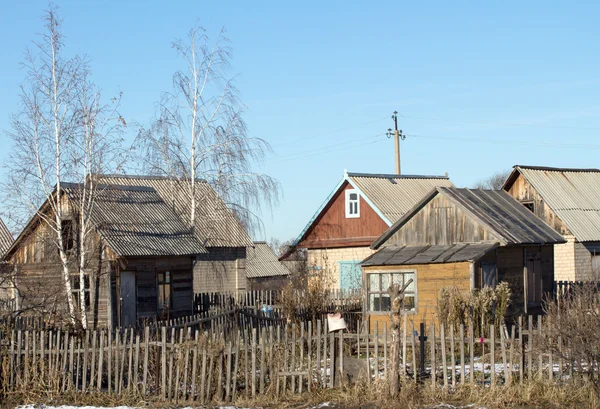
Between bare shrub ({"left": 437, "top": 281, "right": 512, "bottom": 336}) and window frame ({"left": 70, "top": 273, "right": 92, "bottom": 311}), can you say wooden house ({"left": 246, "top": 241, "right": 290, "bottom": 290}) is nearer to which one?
window frame ({"left": 70, "top": 273, "right": 92, "bottom": 311})

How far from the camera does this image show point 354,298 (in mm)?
28703

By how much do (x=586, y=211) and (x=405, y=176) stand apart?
29.4 ft

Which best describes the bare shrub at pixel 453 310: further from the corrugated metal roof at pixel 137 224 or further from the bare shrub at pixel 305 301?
the corrugated metal roof at pixel 137 224

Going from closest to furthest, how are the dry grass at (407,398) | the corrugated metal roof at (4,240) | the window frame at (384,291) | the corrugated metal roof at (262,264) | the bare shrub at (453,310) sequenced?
the dry grass at (407,398), the bare shrub at (453,310), the window frame at (384,291), the corrugated metal roof at (4,240), the corrugated metal roof at (262,264)

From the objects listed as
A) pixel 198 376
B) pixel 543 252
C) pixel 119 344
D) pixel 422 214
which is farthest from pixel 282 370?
pixel 543 252

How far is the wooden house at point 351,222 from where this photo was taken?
3750 cm

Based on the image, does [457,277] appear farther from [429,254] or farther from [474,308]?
[474,308]

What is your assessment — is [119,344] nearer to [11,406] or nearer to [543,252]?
[11,406]

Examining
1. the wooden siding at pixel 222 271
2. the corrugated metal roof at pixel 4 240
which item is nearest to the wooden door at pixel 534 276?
the wooden siding at pixel 222 271

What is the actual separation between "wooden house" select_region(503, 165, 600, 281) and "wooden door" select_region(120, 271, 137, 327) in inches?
742

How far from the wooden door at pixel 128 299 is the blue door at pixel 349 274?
13.7 m

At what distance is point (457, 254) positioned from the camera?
72.4 feet

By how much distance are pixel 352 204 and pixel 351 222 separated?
839 mm

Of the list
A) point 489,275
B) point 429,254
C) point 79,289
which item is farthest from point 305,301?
point 79,289
